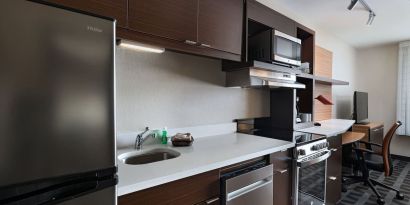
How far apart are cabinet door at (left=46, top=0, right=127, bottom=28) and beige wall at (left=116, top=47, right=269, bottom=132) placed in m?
0.39

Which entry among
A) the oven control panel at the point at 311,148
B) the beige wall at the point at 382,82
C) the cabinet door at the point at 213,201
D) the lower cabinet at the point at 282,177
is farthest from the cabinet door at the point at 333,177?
the beige wall at the point at 382,82

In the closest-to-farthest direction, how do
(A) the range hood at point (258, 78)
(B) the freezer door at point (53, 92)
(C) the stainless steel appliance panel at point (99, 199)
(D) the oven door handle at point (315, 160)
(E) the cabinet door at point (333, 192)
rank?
(B) the freezer door at point (53, 92)
(C) the stainless steel appliance panel at point (99, 199)
(D) the oven door handle at point (315, 160)
(A) the range hood at point (258, 78)
(E) the cabinet door at point (333, 192)

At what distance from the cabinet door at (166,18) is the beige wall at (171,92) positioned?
1.17ft

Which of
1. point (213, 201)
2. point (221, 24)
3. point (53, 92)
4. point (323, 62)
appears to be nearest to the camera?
point (53, 92)

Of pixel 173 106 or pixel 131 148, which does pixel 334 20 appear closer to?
pixel 173 106

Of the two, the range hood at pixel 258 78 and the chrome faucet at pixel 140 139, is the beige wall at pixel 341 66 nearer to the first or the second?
the range hood at pixel 258 78

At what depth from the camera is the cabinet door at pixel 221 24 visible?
149 centimetres

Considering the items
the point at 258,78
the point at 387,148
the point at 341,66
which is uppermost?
the point at 341,66

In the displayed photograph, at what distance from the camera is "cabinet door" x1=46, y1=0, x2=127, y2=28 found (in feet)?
3.23

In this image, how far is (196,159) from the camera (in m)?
1.23

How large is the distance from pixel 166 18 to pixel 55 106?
88cm

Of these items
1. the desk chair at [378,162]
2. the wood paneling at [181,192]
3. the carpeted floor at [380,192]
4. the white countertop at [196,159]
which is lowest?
the carpeted floor at [380,192]

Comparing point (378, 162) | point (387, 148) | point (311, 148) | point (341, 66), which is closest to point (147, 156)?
point (311, 148)

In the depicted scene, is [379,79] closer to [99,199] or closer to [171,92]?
[171,92]
